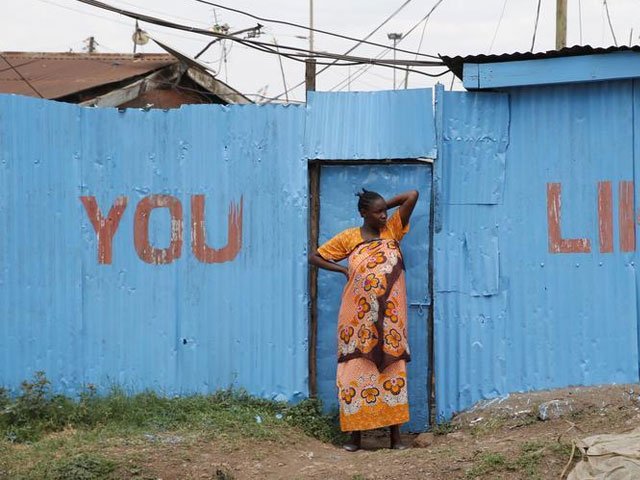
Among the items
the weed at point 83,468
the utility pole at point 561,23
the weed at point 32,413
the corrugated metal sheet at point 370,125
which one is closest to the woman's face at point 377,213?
the corrugated metal sheet at point 370,125

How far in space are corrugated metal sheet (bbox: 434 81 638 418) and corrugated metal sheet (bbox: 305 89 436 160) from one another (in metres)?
0.17

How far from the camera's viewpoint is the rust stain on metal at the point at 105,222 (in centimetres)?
706

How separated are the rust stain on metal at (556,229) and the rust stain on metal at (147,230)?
272 cm

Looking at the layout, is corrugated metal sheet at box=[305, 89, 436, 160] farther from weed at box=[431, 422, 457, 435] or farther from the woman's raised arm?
weed at box=[431, 422, 457, 435]

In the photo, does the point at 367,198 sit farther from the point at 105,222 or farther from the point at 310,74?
the point at 310,74

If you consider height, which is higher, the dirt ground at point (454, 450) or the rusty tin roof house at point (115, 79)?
the rusty tin roof house at point (115, 79)

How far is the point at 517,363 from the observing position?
A: 668 cm

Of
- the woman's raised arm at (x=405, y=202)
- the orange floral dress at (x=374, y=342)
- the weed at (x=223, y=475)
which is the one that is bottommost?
the weed at (x=223, y=475)

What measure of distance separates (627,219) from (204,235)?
121 inches

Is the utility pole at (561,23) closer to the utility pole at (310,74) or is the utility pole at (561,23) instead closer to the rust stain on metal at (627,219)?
the utility pole at (310,74)

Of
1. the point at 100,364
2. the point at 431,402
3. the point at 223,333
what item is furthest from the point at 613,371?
the point at 100,364

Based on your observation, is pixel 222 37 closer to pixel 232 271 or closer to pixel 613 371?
pixel 232 271

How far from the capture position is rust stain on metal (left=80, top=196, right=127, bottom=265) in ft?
23.2

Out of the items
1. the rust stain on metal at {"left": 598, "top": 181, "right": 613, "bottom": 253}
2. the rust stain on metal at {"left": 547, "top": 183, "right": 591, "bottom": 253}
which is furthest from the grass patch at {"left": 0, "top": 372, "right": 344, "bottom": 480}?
the rust stain on metal at {"left": 598, "top": 181, "right": 613, "bottom": 253}
